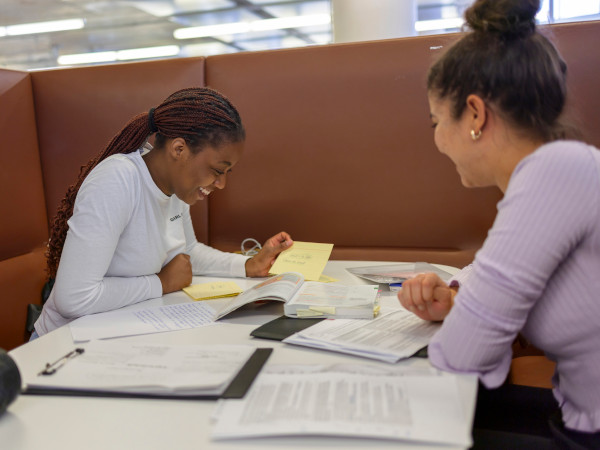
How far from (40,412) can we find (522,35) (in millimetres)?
915

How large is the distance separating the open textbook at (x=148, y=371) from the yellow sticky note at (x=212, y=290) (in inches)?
17.0

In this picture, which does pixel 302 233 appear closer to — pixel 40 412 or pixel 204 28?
pixel 40 412

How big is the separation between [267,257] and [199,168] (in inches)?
14.0

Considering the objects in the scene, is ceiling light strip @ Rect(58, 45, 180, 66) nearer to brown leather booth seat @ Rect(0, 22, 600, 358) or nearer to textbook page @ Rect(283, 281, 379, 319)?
brown leather booth seat @ Rect(0, 22, 600, 358)

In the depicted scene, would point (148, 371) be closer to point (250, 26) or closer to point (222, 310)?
point (222, 310)

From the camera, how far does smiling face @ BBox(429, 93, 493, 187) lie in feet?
3.16

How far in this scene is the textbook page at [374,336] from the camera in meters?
0.92

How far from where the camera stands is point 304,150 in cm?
206

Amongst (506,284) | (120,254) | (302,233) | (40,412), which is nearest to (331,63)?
(302,233)

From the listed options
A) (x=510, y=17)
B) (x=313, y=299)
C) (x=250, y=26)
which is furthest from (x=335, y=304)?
(x=250, y=26)

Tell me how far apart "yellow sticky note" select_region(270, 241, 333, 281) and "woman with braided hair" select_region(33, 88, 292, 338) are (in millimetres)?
260

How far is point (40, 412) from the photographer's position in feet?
2.47

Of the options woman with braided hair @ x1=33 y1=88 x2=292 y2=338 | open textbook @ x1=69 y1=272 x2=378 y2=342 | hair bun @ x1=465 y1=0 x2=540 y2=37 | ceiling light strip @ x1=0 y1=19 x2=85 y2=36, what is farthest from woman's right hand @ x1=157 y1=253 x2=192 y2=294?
ceiling light strip @ x1=0 y1=19 x2=85 y2=36

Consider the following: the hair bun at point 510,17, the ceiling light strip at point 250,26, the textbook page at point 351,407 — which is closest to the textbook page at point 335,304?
the textbook page at point 351,407
